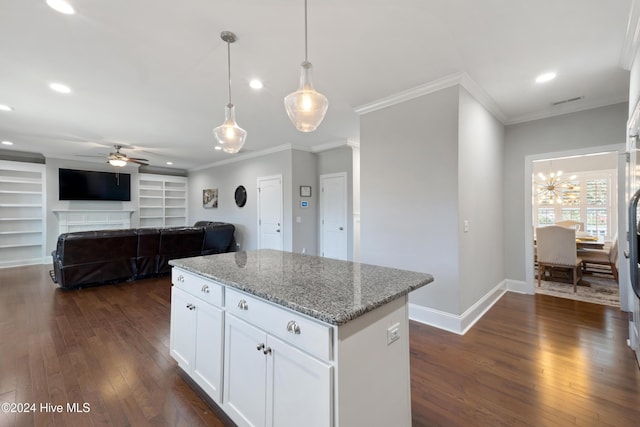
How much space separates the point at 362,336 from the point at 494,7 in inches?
91.9

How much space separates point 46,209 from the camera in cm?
641

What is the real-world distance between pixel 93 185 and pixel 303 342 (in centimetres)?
846

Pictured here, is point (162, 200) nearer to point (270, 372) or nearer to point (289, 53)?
point (289, 53)

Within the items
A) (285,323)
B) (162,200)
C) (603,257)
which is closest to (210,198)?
(162,200)

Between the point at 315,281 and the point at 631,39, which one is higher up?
the point at 631,39

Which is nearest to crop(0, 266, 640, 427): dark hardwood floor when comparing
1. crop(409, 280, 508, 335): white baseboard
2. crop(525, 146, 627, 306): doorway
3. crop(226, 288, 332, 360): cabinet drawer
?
crop(409, 280, 508, 335): white baseboard

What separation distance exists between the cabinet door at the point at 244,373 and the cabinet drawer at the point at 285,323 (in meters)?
0.06

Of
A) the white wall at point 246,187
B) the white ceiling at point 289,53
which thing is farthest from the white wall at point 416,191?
the white wall at point 246,187

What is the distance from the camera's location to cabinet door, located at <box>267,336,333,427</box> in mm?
1064

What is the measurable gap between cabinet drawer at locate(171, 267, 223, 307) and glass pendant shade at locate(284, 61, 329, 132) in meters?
1.25

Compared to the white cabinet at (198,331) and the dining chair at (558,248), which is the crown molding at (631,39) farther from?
the white cabinet at (198,331)

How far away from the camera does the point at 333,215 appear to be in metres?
5.81

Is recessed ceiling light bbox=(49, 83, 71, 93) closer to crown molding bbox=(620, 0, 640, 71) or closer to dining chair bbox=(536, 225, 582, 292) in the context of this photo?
crown molding bbox=(620, 0, 640, 71)

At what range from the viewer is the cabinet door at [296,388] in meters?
1.06
